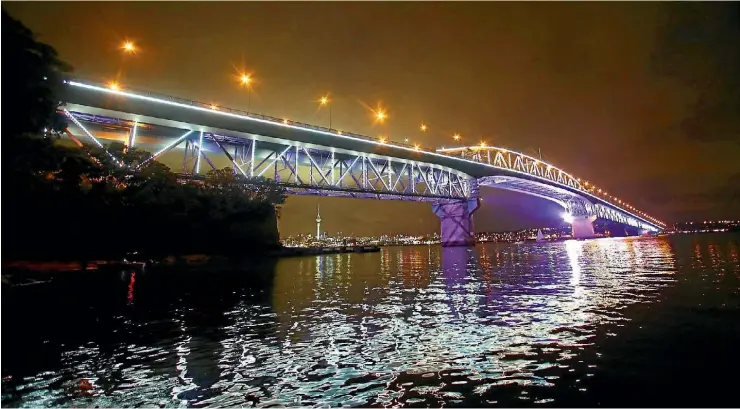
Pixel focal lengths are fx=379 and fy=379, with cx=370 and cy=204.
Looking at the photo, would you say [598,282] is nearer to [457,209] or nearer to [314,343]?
[314,343]

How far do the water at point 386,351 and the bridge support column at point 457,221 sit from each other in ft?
279

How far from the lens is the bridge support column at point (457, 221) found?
333 feet

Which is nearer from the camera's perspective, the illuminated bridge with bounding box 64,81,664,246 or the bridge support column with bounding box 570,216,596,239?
the illuminated bridge with bounding box 64,81,664,246

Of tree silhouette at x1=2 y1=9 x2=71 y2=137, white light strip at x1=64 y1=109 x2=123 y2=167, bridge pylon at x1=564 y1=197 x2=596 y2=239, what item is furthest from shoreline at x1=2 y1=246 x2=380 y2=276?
bridge pylon at x1=564 y1=197 x2=596 y2=239

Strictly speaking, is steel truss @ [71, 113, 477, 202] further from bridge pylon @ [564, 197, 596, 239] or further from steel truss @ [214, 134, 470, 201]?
bridge pylon @ [564, 197, 596, 239]

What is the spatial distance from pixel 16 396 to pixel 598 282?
77.1 feet

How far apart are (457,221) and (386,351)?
96.6m

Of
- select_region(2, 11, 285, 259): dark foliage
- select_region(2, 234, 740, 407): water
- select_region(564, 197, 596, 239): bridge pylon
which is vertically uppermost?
select_region(564, 197, 596, 239): bridge pylon

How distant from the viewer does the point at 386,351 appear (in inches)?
A: 350

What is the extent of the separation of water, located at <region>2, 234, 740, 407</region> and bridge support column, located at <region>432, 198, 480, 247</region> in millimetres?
84990

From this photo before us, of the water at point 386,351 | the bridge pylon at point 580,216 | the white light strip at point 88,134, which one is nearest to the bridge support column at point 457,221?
the white light strip at point 88,134

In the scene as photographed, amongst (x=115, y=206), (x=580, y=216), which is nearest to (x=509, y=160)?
(x=580, y=216)

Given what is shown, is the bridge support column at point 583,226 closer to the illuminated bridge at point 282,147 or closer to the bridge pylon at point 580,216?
the bridge pylon at point 580,216

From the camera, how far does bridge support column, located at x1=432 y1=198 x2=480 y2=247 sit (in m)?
102
